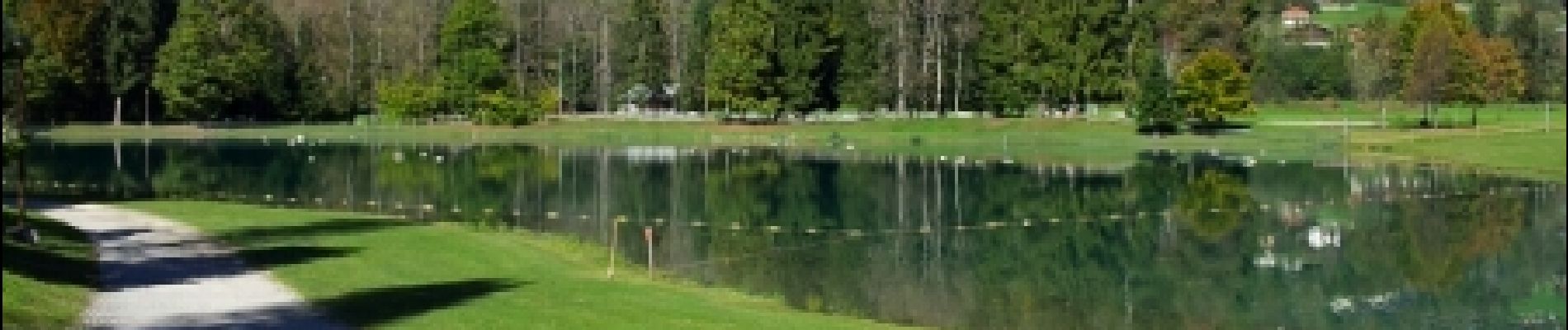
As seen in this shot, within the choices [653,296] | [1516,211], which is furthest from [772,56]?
[653,296]

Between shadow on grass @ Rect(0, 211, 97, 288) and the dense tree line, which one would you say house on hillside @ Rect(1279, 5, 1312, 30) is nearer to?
the dense tree line

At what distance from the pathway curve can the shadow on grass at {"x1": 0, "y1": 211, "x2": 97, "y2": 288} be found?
1.03 ft

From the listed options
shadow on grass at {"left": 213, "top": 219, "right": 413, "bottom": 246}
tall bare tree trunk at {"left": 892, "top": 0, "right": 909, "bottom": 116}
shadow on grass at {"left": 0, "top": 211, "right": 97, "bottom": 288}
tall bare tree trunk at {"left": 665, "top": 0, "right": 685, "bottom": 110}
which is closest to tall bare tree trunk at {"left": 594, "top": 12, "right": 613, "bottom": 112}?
tall bare tree trunk at {"left": 665, "top": 0, "right": 685, "bottom": 110}

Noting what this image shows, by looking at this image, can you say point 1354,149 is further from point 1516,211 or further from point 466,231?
point 466,231

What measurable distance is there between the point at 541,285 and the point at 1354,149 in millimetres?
58241

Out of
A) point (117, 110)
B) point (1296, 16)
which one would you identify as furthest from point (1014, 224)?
point (1296, 16)

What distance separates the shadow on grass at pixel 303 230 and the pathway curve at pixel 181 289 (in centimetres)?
74

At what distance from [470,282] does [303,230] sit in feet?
38.4

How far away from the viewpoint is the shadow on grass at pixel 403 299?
76.9 ft

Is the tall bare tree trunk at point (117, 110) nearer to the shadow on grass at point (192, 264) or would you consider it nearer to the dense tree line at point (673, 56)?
the dense tree line at point (673, 56)

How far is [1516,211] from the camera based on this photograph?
4659 centimetres

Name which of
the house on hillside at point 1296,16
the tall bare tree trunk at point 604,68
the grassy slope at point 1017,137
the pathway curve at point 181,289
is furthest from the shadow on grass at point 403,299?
the house on hillside at point 1296,16

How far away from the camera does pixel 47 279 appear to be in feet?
85.1

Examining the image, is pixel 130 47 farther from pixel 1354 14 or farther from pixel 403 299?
pixel 1354 14
